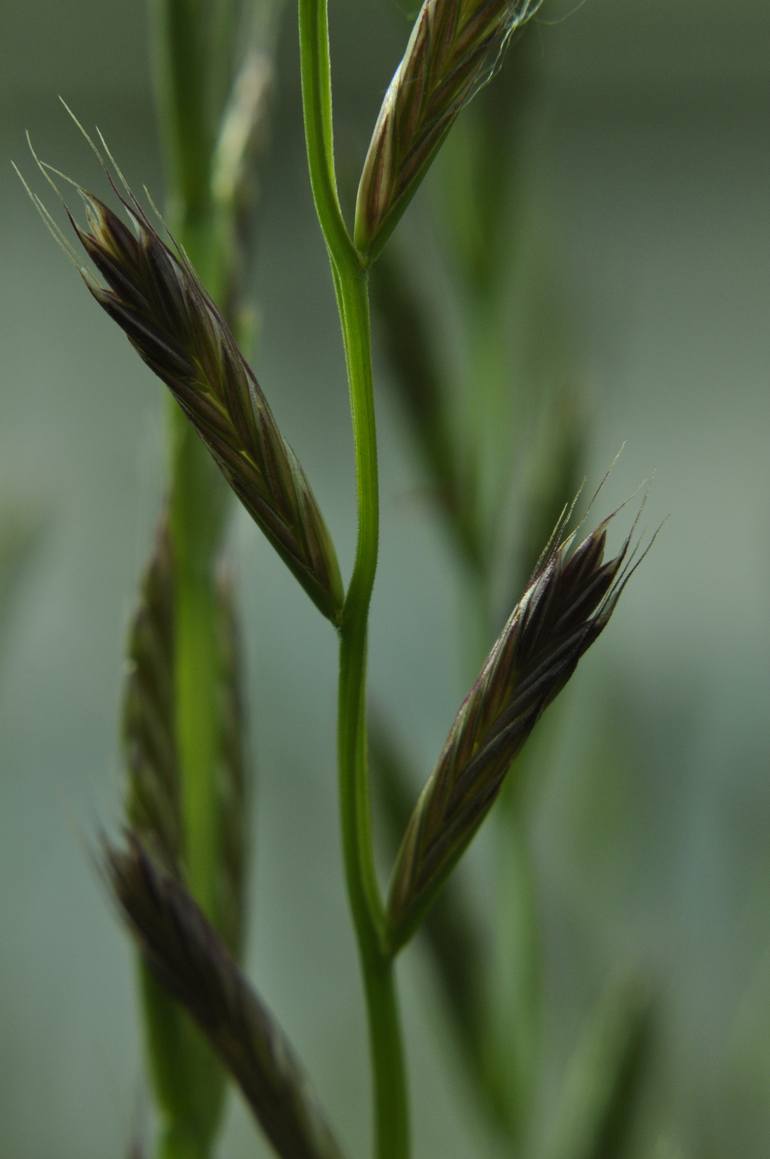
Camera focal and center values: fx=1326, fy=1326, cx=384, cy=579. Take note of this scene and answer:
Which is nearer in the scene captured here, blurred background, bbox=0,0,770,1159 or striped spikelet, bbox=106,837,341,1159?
striped spikelet, bbox=106,837,341,1159

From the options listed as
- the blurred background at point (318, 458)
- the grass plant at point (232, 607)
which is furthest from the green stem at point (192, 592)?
the blurred background at point (318, 458)

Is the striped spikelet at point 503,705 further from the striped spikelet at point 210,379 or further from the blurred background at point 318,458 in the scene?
the blurred background at point 318,458

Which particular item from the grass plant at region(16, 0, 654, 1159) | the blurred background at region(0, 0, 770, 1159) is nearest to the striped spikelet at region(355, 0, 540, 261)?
the grass plant at region(16, 0, 654, 1159)

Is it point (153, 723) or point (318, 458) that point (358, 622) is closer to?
point (153, 723)

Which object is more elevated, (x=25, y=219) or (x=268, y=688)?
(x=25, y=219)

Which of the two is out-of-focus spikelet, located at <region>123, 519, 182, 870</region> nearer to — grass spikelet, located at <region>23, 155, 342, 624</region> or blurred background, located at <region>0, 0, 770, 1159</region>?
grass spikelet, located at <region>23, 155, 342, 624</region>

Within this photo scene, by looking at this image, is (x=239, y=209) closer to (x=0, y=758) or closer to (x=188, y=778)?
(x=188, y=778)

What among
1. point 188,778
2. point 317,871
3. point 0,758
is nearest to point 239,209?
point 188,778
